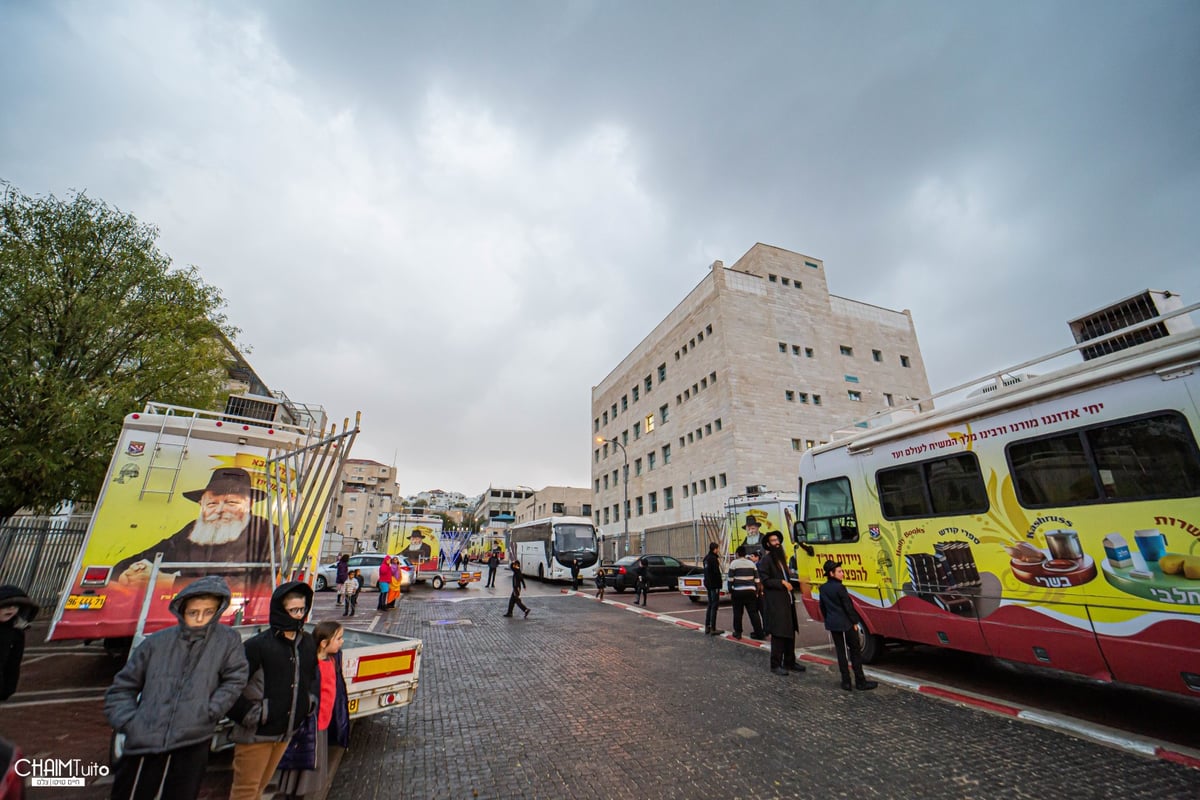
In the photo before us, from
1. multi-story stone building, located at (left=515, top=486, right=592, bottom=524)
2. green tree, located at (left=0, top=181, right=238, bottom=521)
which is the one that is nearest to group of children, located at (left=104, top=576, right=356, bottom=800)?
green tree, located at (left=0, top=181, right=238, bottom=521)

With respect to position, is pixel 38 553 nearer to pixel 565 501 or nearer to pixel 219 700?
pixel 219 700

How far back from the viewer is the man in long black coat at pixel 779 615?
7.48 m

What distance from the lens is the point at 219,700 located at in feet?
9.55

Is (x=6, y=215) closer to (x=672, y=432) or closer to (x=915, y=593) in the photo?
(x=915, y=593)

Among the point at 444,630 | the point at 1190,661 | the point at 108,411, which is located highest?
the point at 108,411

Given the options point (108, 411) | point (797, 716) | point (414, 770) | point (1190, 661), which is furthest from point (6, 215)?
point (1190, 661)

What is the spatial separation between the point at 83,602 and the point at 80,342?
28.1 feet

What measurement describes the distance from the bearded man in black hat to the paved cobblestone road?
3.00 metres

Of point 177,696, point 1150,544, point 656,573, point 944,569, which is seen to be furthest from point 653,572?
point 177,696

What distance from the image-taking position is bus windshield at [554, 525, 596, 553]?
25156 mm

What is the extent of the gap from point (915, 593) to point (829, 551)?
1588 mm

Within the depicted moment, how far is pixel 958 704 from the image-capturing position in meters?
5.75

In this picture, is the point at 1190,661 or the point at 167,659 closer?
the point at 167,659

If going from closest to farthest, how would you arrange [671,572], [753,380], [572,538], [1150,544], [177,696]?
[177,696], [1150,544], [671,572], [572,538], [753,380]
